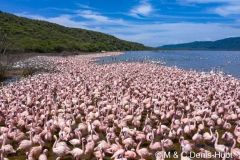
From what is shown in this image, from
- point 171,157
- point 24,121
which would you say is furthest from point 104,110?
point 171,157

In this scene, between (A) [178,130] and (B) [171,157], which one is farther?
(A) [178,130]

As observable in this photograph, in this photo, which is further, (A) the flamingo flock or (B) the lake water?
(B) the lake water

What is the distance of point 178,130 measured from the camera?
10180 millimetres

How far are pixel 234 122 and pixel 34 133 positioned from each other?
8.78m

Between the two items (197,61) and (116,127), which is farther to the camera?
(197,61)

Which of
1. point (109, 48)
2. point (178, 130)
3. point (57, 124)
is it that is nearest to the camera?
point (178, 130)

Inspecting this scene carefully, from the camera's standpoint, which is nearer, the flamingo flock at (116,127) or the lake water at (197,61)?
the flamingo flock at (116,127)

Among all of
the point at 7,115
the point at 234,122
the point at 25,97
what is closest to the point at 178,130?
the point at 234,122

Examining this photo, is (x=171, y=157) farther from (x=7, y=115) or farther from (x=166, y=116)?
(x=7, y=115)

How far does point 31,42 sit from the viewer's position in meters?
70.3

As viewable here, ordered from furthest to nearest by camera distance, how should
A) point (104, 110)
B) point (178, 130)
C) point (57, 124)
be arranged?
point (104, 110), point (57, 124), point (178, 130)

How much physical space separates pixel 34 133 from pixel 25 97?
239 inches

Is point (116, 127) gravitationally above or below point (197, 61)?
above

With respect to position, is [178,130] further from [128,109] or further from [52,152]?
[52,152]
